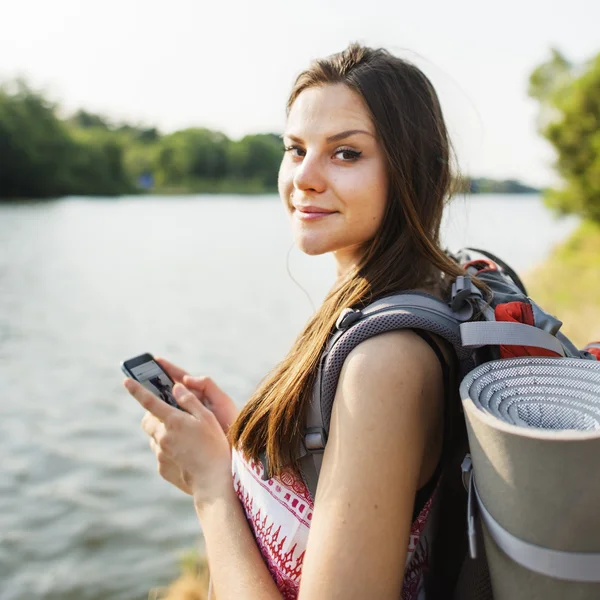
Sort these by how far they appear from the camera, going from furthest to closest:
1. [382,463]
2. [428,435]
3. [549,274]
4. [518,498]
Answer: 1. [549,274]
2. [428,435]
3. [382,463]
4. [518,498]

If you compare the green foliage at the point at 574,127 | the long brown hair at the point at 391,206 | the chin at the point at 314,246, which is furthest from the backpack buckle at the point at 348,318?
the green foliage at the point at 574,127

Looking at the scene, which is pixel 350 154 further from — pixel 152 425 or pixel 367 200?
pixel 152 425

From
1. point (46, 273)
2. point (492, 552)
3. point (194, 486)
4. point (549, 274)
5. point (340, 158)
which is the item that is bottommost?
point (46, 273)

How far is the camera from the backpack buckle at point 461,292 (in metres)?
1.48

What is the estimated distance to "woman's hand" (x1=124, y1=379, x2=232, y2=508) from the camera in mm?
1822

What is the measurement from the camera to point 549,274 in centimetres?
1394

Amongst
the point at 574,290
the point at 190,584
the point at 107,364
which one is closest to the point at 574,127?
the point at 574,290

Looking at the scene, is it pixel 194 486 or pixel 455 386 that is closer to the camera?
pixel 455 386

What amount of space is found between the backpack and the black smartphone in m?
0.84

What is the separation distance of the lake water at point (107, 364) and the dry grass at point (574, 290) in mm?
1710

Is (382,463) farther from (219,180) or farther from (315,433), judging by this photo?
(219,180)

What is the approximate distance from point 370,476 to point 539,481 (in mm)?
334

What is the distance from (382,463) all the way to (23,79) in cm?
7316

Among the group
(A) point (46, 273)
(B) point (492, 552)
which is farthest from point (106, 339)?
(B) point (492, 552)
